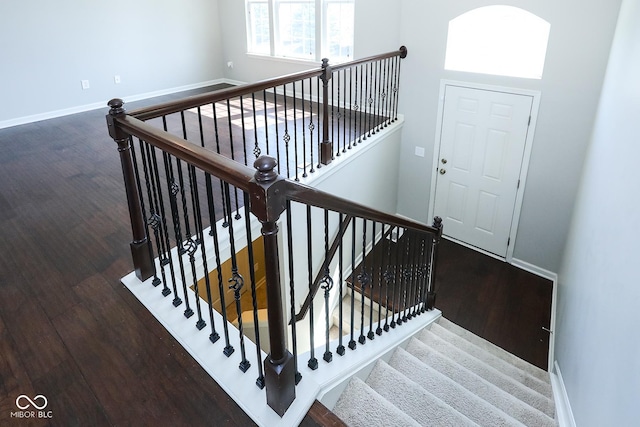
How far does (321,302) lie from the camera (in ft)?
16.6

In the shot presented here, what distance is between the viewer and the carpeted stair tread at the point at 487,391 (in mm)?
2615

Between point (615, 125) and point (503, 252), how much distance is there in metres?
2.91

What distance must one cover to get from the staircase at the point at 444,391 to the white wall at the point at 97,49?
5.55m

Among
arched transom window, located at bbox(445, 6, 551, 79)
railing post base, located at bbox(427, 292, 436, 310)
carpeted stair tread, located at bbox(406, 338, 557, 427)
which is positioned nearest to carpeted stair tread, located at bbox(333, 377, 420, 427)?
carpeted stair tread, located at bbox(406, 338, 557, 427)

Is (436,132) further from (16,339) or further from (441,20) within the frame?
(16,339)

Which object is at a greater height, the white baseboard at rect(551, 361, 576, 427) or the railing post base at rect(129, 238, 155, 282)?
the railing post base at rect(129, 238, 155, 282)

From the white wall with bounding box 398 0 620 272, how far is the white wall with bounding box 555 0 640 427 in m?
0.43

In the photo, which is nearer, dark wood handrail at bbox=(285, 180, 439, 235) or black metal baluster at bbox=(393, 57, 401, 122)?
dark wood handrail at bbox=(285, 180, 439, 235)

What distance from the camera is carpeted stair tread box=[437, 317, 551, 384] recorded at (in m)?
3.75

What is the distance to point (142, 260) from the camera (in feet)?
7.48

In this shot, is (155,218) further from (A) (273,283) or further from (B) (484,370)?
(B) (484,370)

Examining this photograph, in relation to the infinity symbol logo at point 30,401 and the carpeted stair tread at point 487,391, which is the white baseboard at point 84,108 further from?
the carpeted stair tread at point 487,391

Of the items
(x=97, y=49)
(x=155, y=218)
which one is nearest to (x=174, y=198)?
(x=155, y=218)

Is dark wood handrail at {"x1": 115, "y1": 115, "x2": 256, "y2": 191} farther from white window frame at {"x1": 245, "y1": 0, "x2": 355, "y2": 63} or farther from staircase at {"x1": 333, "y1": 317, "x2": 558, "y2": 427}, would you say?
white window frame at {"x1": 245, "y1": 0, "x2": 355, "y2": 63}
